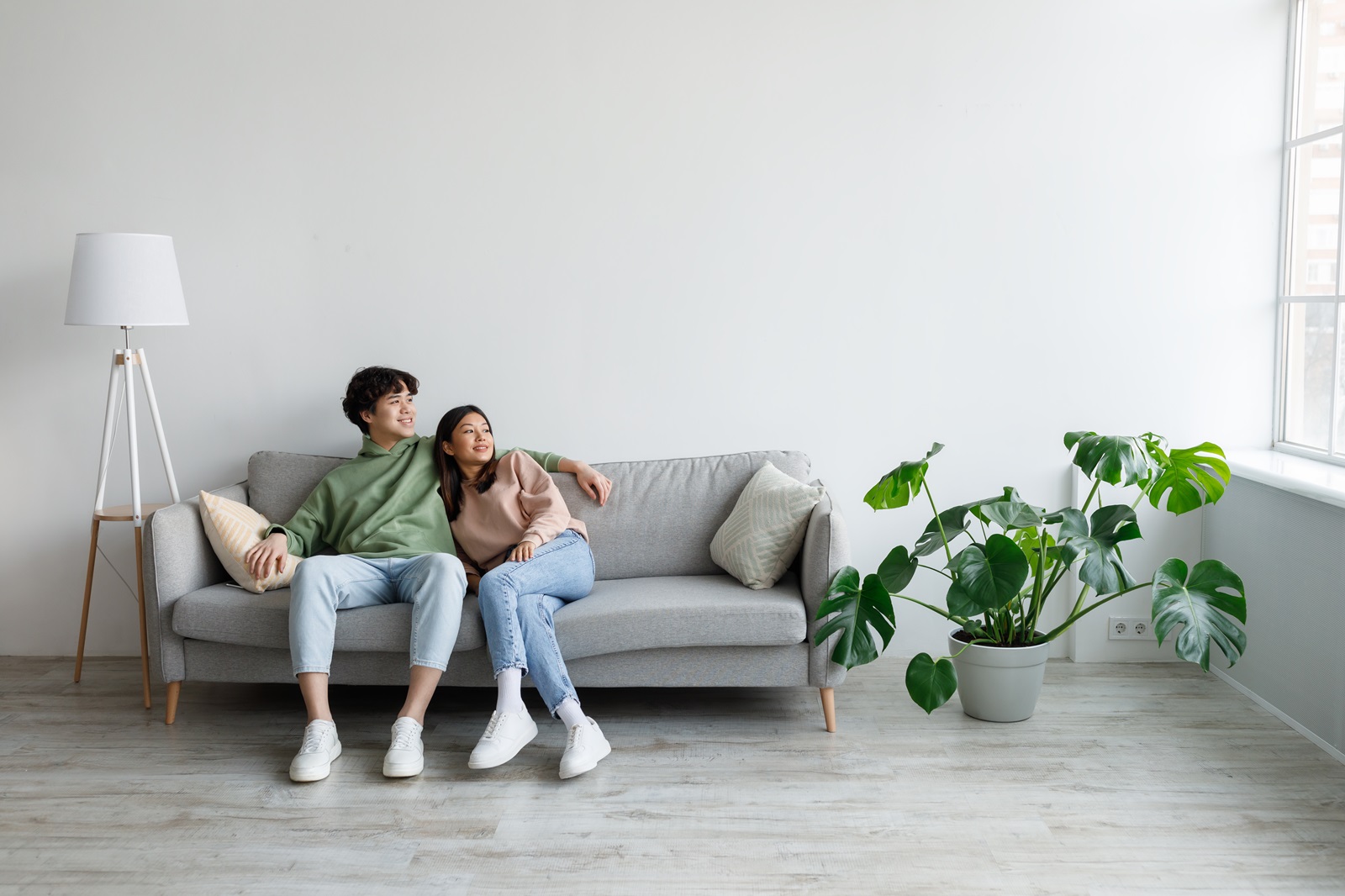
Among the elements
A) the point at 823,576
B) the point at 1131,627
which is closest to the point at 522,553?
the point at 823,576

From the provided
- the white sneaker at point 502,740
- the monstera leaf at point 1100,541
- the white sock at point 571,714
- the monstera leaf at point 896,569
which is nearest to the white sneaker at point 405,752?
the white sneaker at point 502,740

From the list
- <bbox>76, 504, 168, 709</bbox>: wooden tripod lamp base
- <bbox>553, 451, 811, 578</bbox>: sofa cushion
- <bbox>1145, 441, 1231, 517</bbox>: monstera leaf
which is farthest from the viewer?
<bbox>553, 451, 811, 578</bbox>: sofa cushion

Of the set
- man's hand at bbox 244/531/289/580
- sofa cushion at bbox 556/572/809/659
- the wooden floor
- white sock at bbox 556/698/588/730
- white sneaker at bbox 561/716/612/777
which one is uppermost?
man's hand at bbox 244/531/289/580

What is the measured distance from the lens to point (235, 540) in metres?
2.98

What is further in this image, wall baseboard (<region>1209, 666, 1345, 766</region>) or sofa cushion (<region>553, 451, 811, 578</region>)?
sofa cushion (<region>553, 451, 811, 578</region>)

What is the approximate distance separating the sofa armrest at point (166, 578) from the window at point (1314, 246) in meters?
3.49

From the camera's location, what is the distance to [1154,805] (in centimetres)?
235

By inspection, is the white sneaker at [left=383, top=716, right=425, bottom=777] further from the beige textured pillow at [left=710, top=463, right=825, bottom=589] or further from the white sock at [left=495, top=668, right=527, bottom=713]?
the beige textured pillow at [left=710, top=463, right=825, bottom=589]

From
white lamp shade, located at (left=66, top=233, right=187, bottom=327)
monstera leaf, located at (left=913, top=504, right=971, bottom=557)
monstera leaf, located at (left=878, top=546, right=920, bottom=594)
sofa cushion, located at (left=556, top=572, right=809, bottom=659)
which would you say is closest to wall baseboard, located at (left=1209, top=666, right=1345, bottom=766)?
monstera leaf, located at (left=913, top=504, right=971, bottom=557)

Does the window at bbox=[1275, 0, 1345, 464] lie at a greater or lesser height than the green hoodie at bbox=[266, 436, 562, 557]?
greater

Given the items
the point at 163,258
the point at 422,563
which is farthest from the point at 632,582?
the point at 163,258

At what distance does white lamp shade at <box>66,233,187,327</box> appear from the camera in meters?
3.11

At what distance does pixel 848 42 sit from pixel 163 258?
2375mm

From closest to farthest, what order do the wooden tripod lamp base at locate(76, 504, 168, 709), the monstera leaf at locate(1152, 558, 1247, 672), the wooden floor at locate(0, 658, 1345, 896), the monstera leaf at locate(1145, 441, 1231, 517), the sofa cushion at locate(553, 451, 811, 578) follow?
the wooden floor at locate(0, 658, 1345, 896)
the monstera leaf at locate(1152, 558, 1247, 672)
the monstera leaf at locate(1145, 441, 1231, 517)
the wooden tripod lamp base at locate(76, 504, 168, 709)
the sofa cushion at locate(553, 451, 811, 578)
